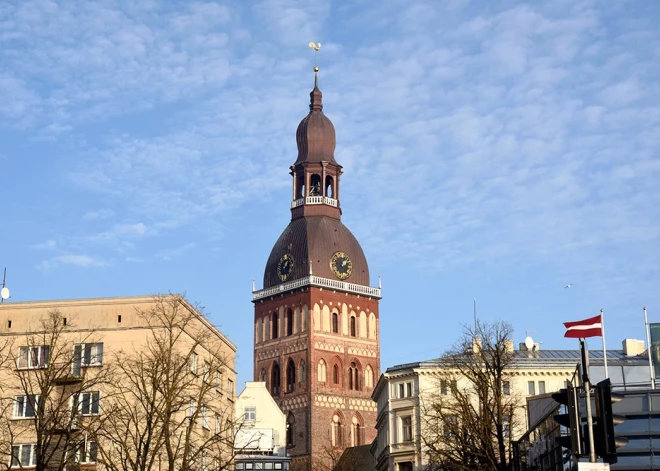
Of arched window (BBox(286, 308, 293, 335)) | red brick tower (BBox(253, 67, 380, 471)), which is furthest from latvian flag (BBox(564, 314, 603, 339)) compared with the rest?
arched window (BBox(286, 308, 293, 335))

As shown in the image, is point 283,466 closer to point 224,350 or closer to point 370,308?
point 224,350

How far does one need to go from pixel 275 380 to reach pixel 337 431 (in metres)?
10.4

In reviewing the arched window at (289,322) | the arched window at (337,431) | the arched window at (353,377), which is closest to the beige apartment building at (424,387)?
the arched window at (337,431)

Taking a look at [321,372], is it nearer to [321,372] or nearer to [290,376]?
→ [321,372]

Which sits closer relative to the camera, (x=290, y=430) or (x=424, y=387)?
(x=424, y=387)

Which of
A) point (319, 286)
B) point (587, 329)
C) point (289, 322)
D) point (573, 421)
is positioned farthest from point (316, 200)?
point (573, 421)

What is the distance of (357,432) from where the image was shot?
13812 centimetres

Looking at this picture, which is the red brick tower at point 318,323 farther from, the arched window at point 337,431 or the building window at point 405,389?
the building window at point 405,389

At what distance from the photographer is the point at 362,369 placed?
5546 inches

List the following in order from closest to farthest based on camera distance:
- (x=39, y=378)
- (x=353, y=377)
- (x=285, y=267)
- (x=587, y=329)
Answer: (x=587, y=329), (x=39, y=378), (x=353, y=377), (x=285, y=267)

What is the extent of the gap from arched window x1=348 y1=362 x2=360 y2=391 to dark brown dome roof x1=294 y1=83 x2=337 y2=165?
26.5m

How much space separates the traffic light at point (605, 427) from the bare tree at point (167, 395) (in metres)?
23.6

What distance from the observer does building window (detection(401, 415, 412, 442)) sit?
100 metres

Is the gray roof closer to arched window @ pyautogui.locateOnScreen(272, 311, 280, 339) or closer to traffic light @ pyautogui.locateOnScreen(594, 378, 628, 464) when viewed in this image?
arched window @ pyautogui.locateOnScreen(272, 311, 280, 339)
